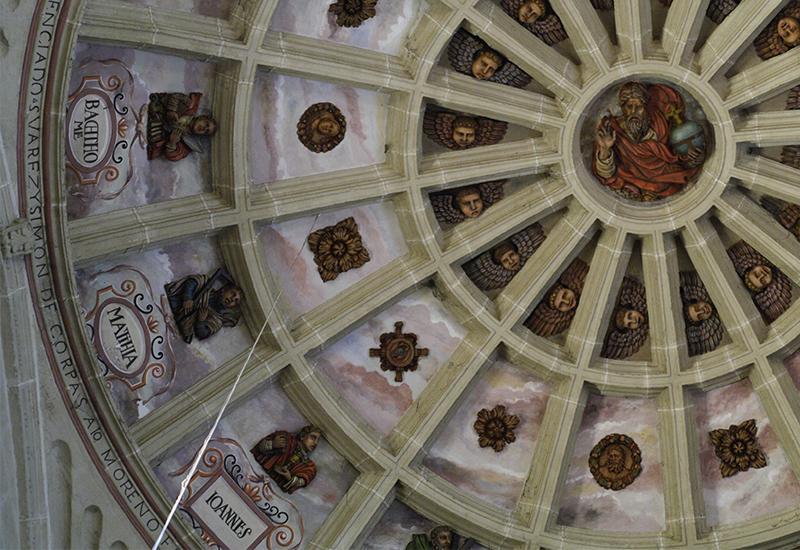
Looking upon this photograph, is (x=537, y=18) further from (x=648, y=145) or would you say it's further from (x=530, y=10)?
(x=648, y=145)

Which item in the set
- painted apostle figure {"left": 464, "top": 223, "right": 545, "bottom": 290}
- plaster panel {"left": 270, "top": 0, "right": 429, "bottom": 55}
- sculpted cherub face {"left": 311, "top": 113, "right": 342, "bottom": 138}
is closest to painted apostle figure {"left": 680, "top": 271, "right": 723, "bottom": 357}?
painted apostle figure {"left": 464, "top": 223, "right": 545, "bottom": 290}

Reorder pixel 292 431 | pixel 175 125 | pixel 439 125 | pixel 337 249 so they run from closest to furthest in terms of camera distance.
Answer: pixel 175 125 → pixel 292 431 → pixel 337 249 → pixel 439 125

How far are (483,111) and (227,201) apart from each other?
152 inches

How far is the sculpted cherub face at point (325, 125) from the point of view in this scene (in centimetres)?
2147

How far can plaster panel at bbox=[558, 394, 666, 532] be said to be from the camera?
22125 millimetres

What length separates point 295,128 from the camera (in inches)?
844

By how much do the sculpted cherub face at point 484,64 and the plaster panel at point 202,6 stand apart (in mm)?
3596

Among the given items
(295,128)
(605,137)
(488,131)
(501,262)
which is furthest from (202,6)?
(605,137)

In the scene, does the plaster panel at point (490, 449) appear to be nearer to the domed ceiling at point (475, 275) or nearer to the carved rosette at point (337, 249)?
the domed ceiling at point (475, 275)

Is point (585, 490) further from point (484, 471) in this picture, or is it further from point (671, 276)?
point (671, 276)

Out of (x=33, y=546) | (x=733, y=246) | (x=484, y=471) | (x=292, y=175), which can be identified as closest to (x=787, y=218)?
(x=733, y=246)

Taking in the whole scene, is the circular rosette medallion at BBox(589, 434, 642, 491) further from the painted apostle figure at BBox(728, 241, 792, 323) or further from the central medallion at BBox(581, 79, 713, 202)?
the central medallion at BBox(581, 79, 713, 202)

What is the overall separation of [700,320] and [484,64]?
15.3 ft

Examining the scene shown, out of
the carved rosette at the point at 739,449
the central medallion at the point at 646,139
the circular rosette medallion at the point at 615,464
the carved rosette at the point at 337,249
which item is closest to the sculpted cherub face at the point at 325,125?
the carved rosette at the point at 337,249
